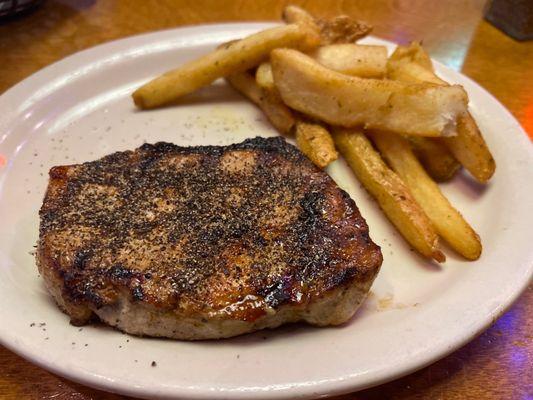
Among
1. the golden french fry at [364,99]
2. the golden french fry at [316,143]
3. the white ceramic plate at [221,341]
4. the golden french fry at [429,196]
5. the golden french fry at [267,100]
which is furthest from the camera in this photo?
the golden french fry at [267,100]

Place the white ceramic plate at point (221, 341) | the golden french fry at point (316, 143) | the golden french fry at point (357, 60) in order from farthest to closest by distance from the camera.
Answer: the golden french fry at point (357, 60)
the golden french fry at point (316, 143)
the white ceramic plate at point (221, 341)

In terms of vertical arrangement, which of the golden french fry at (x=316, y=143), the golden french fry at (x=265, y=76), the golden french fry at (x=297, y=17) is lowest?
the golden french fry at (x=316, y=143)

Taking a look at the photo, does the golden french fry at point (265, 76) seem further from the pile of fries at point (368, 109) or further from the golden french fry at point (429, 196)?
the golden french fry at point (429, 196)

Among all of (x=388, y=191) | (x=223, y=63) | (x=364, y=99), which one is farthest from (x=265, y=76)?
(x=388, y=191)

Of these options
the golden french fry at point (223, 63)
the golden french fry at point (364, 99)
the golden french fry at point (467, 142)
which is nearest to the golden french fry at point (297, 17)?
the golden french fry at point (223, 63)

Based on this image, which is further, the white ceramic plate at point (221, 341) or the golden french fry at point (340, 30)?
the golden french fry at point (340, 30)

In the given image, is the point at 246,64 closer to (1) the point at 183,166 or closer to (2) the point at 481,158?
(1) the point at 183,166
